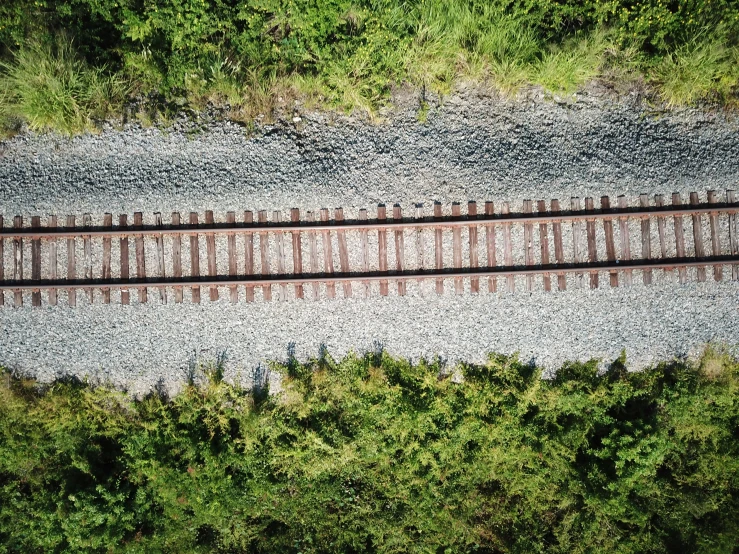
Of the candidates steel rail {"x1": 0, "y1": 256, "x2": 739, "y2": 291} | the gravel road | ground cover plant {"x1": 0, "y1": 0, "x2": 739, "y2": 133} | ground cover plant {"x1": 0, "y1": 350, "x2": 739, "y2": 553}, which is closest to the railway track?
steel rail {"x1": 0, "y1": 256, "x2": 739, "y2": 291}

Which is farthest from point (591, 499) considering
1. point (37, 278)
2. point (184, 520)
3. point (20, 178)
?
point (20, 178)

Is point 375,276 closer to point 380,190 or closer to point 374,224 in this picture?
point 374,224

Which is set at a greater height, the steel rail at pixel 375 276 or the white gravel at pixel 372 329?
the steel rail at pixel 375 276

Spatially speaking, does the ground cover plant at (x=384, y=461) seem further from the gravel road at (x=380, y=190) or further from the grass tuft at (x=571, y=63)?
the grass tuft at (x=571, y=63)

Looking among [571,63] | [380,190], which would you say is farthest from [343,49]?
[571,63]

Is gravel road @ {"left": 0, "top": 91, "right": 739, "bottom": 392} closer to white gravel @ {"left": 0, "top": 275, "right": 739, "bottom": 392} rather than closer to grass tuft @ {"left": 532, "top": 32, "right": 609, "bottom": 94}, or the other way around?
white gravel @ {"left": 0, "top": 275, "right": 739, "bottom": 392}

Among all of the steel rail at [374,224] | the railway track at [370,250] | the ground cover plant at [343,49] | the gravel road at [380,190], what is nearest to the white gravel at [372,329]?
the gravel road at [380,190]

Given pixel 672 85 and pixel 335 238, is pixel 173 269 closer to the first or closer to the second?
pixel 335 238
